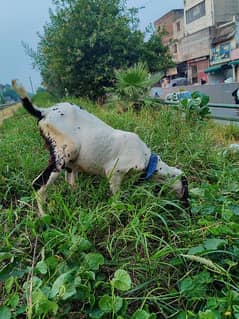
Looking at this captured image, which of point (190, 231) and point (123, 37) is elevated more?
point (123, 37)

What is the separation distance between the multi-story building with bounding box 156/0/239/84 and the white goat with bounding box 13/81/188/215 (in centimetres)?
2512

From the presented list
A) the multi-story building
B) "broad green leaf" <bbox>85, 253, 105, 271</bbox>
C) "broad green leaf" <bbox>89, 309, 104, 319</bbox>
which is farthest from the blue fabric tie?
the multi-story building

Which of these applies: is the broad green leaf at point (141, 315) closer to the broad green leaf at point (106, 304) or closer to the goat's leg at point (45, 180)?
the broad green leaf at point (106, 304)

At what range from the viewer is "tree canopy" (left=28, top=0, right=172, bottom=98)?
9797 millimetres

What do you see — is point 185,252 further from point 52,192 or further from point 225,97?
point 225,97

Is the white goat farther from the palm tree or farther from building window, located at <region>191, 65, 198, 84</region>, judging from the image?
building window, located at <region>191, 65, 198, 84</region>

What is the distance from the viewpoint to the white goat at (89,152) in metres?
2.52

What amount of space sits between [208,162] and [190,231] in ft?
5.18

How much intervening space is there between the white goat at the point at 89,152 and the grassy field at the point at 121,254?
91 mm

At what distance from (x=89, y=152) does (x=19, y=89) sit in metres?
0.66

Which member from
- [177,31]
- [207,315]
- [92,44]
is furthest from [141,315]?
[177,31]

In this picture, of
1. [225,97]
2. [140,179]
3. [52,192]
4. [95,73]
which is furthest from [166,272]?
[225,97]

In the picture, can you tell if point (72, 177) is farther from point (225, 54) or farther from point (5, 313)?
point (225, 54)

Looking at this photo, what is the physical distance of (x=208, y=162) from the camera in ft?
11.5
